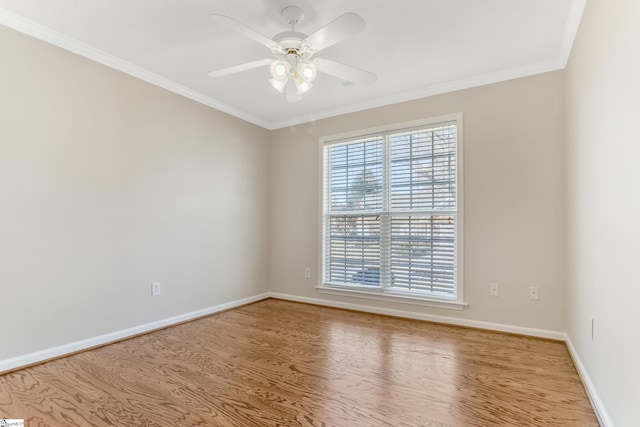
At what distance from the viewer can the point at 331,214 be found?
417 cm

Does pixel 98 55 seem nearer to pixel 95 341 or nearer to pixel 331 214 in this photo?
pixel 95 341

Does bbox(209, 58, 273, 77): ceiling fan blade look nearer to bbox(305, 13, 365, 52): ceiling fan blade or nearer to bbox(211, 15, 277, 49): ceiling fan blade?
bbox(211, 15, 277, 49): ceiling fan blade

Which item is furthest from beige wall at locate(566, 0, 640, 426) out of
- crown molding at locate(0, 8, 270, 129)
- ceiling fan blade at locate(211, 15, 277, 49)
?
crown molding at locate(0, 8, 270, 129)

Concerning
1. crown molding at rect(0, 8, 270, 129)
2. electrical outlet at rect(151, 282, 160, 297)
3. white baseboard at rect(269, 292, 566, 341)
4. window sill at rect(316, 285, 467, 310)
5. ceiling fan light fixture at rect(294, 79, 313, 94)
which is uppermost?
crown molding at rect(0, 8, 270, 129)

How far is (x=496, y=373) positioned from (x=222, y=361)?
1985 millimetres

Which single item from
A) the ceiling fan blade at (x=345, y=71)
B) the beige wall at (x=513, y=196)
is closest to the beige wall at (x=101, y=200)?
the ceiling fan blade at (x=345, y=71)

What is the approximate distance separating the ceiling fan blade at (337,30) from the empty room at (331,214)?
16 mm

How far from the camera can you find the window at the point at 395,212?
11.0 ft

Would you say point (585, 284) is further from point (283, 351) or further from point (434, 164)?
point (283, 351)

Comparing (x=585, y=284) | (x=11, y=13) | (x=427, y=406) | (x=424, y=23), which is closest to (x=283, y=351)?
(x=427, y=406)

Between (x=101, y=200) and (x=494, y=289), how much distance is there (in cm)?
369

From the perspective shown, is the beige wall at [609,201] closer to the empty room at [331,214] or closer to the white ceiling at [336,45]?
the empty room at [331,214]

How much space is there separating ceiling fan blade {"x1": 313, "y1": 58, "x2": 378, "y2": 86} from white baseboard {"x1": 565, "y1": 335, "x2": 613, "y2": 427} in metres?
2.31

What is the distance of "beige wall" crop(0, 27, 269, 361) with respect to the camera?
2309 mm
